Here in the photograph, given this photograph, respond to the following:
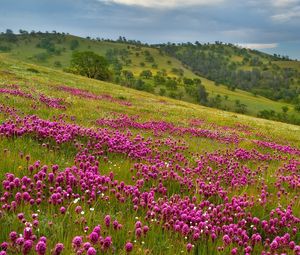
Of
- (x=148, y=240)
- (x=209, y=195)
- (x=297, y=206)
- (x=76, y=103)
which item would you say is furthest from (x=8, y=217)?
(x=76, y=103)

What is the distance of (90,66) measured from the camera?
123 m

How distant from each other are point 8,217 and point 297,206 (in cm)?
576

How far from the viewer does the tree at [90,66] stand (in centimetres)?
12144

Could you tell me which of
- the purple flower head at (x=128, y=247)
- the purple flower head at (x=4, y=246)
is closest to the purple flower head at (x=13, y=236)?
the purple flower head at (x=4, y=246)

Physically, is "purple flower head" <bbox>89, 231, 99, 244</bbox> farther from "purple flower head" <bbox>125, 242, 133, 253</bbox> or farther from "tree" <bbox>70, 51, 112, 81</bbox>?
"tree" <bbox>70, 51, 112, 81</bbox>

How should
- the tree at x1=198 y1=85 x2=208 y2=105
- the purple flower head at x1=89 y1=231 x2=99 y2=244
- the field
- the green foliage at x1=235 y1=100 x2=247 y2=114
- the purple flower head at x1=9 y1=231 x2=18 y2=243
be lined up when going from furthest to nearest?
1. the tree at x1=198 y1=85 x2=208 y2=105
2. the green foliage at x1=235 y1=100 x2=247 y2=114
3. the field
4. the purple flower head at x1=89 y1=231 x2=99 y2=244
5. the purple flower head at x1=9 y1=231 x2=18 y2=243

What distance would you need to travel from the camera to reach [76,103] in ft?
75.9

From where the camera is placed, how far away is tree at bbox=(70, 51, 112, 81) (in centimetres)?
12144

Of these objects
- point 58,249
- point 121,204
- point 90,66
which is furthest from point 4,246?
point 90,66

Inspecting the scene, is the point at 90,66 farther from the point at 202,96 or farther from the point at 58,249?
the point at 58,249

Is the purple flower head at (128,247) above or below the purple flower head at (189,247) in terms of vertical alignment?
above

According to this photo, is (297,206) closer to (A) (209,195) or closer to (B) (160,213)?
(A) (209,195)

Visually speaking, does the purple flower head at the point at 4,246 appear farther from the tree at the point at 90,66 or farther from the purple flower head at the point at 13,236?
the tree at the point at 90,66

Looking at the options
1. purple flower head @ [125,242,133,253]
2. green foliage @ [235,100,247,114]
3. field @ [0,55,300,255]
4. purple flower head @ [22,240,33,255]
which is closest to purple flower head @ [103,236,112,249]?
field @ [0,55,300,255]
